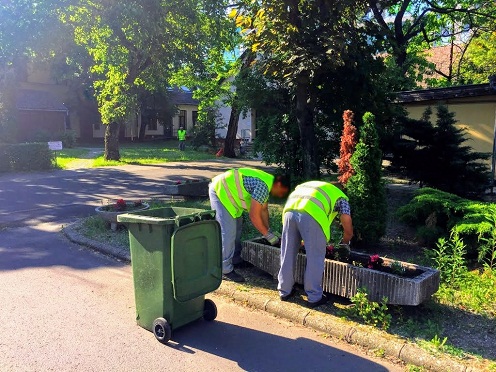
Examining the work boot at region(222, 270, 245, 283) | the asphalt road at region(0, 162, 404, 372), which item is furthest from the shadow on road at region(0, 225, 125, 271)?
the work boot at region(222, 270, 245, 283)

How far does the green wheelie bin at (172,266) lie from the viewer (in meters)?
3.87

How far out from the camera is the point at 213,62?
22781mm

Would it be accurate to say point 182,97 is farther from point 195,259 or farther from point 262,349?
point 262,349

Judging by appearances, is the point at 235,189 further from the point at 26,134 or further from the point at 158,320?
the point at 26,134

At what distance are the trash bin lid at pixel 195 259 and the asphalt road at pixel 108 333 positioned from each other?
0.48 meters

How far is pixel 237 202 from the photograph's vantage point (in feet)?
16.7

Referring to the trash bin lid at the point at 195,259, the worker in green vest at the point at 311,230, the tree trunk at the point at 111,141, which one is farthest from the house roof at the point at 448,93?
the tree trunk at the point at 111,141

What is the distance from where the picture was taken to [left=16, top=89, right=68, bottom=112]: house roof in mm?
32678

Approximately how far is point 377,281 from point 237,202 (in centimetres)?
179

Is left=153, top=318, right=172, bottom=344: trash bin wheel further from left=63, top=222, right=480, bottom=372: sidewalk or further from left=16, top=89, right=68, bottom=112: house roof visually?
left=16, top=89, right=68, bottom=112: house roof

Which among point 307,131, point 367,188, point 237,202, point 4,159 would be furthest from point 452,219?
point 4,159

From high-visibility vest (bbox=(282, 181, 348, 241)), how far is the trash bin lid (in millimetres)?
856

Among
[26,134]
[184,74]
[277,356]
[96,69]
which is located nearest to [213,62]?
[184,74]

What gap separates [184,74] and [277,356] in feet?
66.2
